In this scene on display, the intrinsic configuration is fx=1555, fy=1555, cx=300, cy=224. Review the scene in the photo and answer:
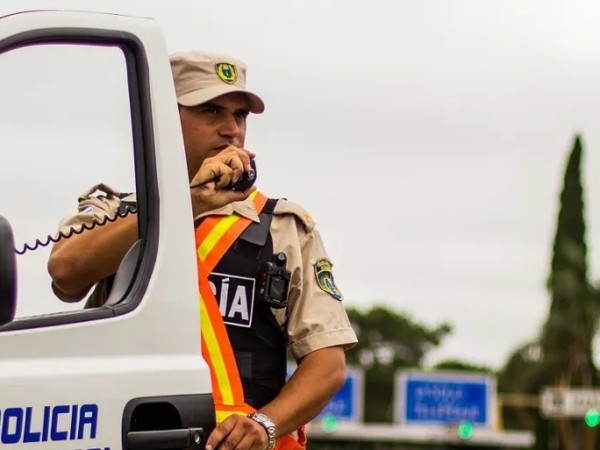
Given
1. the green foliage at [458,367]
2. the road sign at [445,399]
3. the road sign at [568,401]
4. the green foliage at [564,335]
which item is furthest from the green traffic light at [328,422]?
the green foliage at [458,367]

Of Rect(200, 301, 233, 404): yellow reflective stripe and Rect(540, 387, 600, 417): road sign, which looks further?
Rect(540, 387, 600, 417): road sign

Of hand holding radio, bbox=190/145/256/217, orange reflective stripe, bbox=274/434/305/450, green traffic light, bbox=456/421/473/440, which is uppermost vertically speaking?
hand holding radio, bbox=190/145/256/217

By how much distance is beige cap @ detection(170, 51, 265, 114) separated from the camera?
393 centimetres

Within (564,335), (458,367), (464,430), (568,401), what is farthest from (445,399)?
(458,367)

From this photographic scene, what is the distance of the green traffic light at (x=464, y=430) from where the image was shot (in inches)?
1630

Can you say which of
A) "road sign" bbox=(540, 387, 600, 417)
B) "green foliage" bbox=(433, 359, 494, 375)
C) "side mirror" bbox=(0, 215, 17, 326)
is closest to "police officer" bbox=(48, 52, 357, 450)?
"side mirror" bbox=(0, 215, 17, 326)

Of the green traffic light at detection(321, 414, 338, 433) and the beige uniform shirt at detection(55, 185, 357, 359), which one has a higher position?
the beige uniform shirt at detection(55, 185, 357, 359)

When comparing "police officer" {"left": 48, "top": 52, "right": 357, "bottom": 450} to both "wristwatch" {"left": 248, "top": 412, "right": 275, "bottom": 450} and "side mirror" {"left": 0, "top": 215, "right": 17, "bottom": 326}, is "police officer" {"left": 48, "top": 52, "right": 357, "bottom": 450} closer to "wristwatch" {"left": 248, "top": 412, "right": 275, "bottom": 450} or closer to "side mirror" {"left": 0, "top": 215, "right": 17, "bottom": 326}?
"wristwatch" {"left": 248, "top": 412, "right": 275, "bottom": 450}

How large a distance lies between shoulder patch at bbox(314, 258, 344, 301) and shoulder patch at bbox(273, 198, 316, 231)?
3.7 inches

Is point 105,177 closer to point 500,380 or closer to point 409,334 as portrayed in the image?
point 500,380

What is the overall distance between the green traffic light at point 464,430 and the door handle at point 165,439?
38.4m

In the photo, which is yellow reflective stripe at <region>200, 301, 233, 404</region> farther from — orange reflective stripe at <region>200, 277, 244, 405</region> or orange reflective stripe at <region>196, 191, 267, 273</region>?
orange reflective stripe at <region>196, 191, 267, 273</region>

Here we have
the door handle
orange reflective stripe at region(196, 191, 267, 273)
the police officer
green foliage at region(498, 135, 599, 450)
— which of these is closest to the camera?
the door handle

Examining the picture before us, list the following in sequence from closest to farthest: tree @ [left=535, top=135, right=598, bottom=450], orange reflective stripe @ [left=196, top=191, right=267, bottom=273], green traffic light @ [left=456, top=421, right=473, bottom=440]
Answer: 1. orange reflective stripe @ [left=196, top=191, right=267, bottom=273]
2. green traffic light @ [left=456, top=421, right=473, bottom=440]
3. tree @ [left=535, top=135, right=598, bottom=450]
